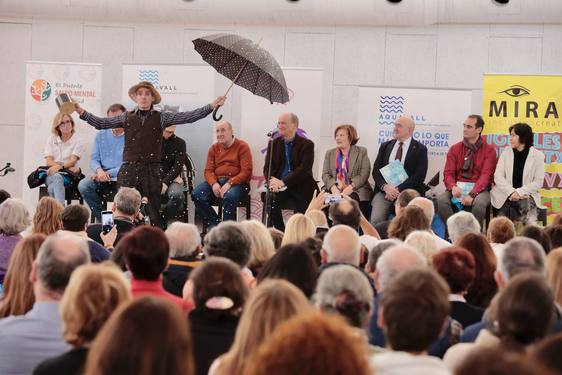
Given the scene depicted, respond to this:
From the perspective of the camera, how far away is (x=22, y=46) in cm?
1014

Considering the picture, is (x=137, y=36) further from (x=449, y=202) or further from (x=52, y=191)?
(x=449, y=202)

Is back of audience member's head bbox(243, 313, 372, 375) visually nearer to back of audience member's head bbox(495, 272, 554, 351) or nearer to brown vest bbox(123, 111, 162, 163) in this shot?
back of audience member's head bbox(495, 272, 554, 351)

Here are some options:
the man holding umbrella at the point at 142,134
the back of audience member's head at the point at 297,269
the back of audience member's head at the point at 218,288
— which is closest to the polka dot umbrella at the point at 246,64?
the man holding umbrella at the point at 142,134

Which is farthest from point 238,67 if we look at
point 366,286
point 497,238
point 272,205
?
point 366,286

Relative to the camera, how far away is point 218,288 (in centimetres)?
299

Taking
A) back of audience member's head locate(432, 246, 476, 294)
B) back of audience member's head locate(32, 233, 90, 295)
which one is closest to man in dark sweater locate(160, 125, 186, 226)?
back of audience member's head locate(432, 246, 476, 294)

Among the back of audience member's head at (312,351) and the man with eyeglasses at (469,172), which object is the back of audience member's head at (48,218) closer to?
the man with eyeglasses at (469,172)

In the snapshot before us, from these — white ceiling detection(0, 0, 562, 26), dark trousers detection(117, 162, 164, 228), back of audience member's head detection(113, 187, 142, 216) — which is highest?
white ceiling detection(0, 0, 562, 26)

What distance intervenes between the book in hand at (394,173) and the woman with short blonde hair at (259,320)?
→ 6494mm

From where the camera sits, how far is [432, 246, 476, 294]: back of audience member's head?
3.73 m

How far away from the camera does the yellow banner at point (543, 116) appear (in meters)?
8.88

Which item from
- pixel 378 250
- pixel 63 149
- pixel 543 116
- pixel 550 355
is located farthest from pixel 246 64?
pixel 550 355

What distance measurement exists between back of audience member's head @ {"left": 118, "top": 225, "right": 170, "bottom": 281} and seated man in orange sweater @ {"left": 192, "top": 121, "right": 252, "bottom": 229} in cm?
558

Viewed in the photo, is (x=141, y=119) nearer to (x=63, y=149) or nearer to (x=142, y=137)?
(x=142, y=137)
